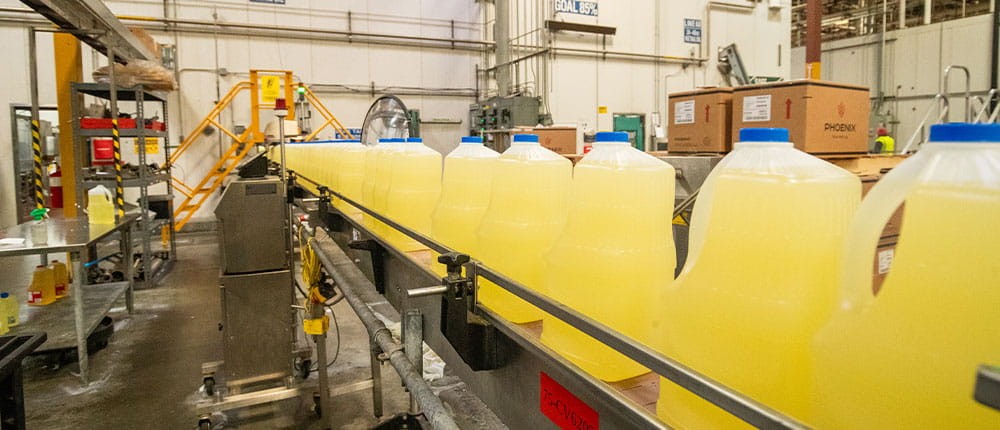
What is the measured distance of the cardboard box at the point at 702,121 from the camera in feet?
9.22

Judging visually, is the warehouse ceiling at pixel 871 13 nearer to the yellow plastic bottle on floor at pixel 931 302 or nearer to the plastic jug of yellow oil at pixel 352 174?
the plastic jug of yellow oil at pixel 352 174

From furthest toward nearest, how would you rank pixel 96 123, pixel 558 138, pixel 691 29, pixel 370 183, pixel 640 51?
pixel 691 29
pixel 640 51
pixel 558 138
pixel 96 123
pixel 370 183

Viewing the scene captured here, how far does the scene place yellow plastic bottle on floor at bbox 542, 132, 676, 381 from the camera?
2.33 ft

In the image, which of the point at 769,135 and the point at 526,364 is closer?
the point at 769,135

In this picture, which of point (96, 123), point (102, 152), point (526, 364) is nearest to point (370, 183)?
point (526, 364)

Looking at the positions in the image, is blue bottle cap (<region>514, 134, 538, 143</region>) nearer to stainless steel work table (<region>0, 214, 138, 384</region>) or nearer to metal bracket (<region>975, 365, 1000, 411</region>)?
metal bracket (<region>975, 365, 1000, 411</region>)

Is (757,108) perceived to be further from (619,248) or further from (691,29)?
(691,29)

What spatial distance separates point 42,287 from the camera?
390 cm

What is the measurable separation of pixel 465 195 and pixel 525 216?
25 centimetres

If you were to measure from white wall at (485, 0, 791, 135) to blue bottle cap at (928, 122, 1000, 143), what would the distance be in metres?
8.84

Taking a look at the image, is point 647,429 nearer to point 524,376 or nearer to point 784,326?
point 784,326

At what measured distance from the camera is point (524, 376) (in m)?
0.80

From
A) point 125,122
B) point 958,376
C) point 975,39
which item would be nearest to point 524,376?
point 958,376

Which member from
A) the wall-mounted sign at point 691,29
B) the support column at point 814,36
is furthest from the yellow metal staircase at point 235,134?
the wall-mounted sign at point 691,29
